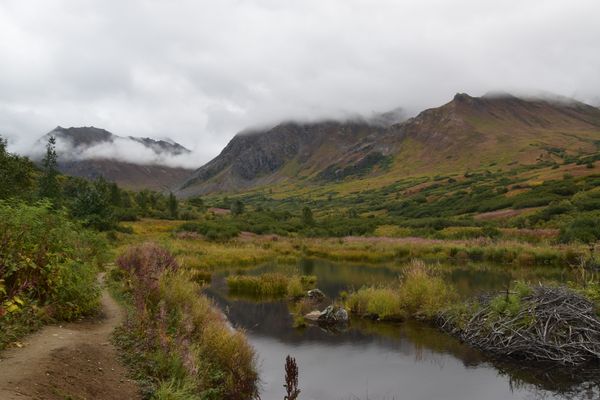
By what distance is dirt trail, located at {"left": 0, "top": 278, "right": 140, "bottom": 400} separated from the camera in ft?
26.1

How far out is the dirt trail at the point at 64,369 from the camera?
7.96 metres

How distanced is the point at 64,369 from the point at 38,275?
4.10 metres

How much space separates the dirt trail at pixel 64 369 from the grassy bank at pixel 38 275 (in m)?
0.58

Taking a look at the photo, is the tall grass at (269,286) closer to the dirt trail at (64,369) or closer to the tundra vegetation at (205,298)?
the tundra vegetation at (205,298)

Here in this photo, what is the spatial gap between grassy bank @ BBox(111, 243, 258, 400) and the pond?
145cm

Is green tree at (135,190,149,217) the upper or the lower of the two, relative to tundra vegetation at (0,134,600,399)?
upper

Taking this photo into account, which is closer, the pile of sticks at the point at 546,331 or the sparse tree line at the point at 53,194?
Answer: the pile of sticks at the point at 546,331

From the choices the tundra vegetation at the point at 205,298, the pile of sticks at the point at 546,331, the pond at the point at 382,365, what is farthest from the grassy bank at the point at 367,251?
the pile of sticks at the point at 546,331

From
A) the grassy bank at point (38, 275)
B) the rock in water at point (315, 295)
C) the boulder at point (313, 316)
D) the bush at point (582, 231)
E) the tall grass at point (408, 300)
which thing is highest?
the bush at point (582, 231)

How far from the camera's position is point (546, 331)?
16.6m

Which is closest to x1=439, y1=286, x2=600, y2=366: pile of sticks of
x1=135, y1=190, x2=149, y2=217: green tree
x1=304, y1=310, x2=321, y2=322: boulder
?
x1=304, y1=310, x2=321, y2=322: boulder

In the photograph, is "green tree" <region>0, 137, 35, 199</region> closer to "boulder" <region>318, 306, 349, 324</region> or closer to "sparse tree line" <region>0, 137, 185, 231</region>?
"sparse tree line" <region>0, 137, 185, 231</region>

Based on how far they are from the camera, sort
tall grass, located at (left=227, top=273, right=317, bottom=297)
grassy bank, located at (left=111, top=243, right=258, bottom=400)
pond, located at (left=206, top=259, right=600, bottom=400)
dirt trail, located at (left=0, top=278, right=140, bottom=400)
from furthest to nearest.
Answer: tall grass, located at (left=227, top=273, right=317, bottom=297)
pond, located at (left=206, top=259, right=600, bottom=400)
grassy bank, located at (left=111, top=243, right=258, bottom=400)
dirt trail, located at (left=0, top=278, right=140, bottom=400)

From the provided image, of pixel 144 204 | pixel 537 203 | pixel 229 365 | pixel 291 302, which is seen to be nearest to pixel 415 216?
pixel 537 203
